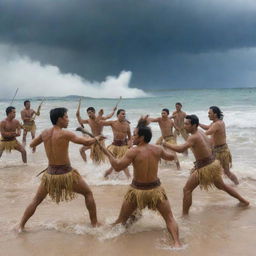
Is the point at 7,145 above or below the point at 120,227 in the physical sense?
above

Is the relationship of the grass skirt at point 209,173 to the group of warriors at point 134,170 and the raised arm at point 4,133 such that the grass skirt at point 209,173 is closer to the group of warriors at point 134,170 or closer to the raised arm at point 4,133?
the group of warriors at point 134,170

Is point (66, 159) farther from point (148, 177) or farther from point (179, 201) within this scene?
point (179, 201)

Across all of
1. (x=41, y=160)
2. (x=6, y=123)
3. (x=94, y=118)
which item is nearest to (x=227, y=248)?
(x=94, y=118)

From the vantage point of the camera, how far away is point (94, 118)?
9070 millimetres

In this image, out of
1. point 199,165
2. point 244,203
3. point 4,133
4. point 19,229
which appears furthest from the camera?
point 4,133

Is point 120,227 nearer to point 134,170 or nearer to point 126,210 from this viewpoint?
point 126,210

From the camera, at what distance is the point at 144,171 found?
4.49m

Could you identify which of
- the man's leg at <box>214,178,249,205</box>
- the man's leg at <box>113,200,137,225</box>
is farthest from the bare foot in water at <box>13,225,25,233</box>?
the man's leg at <box>214,178,249,205</box>

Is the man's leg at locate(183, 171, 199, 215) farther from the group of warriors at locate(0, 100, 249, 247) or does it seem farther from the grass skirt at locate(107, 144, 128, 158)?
the grass skirt at locate(107, 144, 128, 158)

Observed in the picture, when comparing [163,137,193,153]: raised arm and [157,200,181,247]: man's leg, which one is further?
[163,137,193,153]: raised arm

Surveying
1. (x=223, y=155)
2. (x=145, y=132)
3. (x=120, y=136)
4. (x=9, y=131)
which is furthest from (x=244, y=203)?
(x=9, y=131)

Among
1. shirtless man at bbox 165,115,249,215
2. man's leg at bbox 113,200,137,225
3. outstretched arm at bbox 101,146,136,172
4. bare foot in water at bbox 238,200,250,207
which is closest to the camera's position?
outstretched arm at bbox 101,146,136,172

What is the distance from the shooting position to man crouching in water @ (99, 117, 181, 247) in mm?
4457

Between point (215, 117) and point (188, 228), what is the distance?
2623 mm
